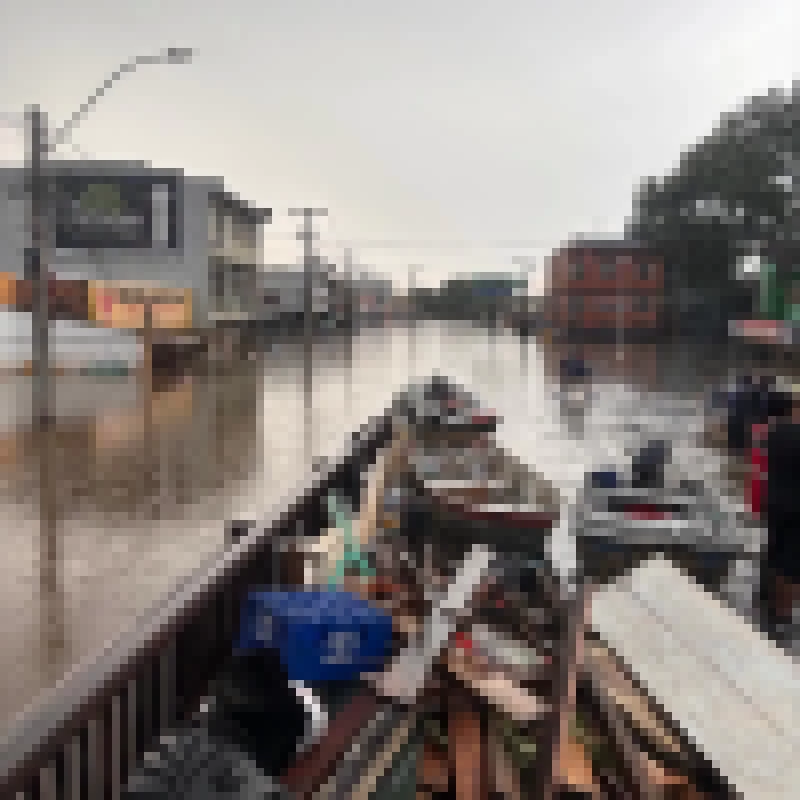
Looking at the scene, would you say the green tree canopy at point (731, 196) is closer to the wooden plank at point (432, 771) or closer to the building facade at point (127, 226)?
the building facade at point (127, 226)

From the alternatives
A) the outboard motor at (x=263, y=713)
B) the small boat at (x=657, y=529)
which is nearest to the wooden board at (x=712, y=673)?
the outboard motor at (x=263, y=713)

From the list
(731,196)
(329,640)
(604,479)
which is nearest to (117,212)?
(731,196)

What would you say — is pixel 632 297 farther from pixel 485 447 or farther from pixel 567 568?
pixel 567 568

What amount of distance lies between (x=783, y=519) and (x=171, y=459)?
10.6 metres


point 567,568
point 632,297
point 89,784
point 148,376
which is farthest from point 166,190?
point 89,784

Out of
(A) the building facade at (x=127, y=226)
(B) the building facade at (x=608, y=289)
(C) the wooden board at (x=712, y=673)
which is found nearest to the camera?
(C) the wooden board at (x=712, y=673)

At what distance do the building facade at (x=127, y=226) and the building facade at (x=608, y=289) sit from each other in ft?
128

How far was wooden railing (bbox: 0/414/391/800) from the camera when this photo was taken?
448 cm

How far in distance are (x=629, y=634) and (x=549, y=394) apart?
29633mm

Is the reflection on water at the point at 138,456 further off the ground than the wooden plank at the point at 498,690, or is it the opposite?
the wooden plank at the point at 498,690

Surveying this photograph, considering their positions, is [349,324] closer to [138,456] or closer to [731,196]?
[731,196]

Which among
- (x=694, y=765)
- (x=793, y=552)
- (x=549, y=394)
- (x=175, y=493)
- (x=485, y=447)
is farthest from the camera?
(x=549, y=394)

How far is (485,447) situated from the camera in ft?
60.0

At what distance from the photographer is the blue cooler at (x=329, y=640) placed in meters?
6.27
